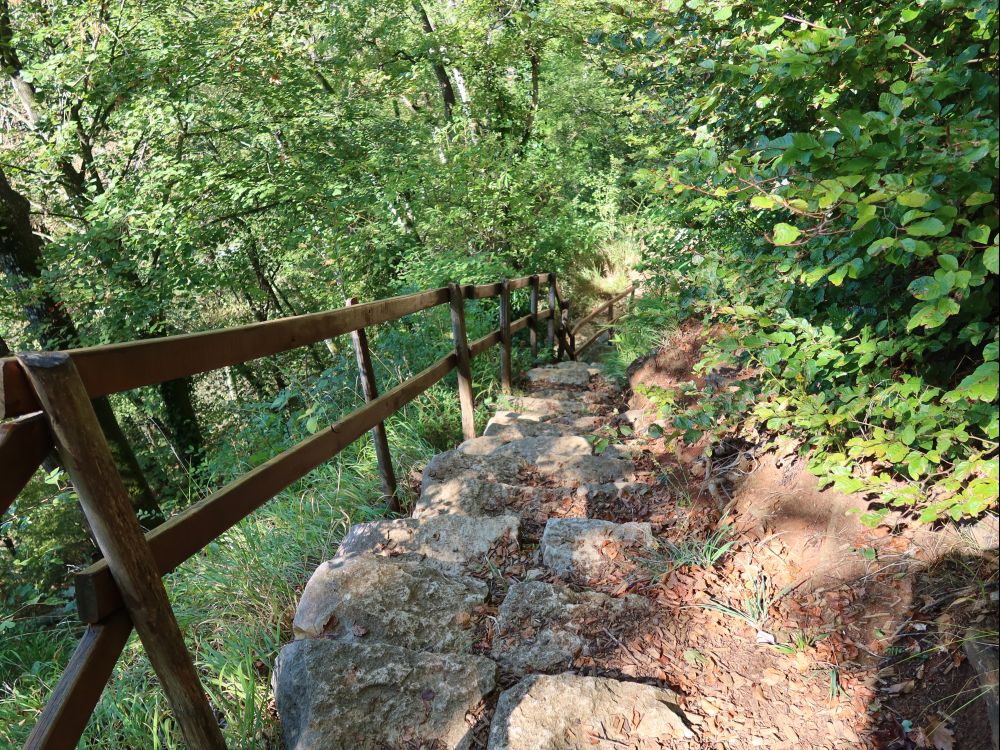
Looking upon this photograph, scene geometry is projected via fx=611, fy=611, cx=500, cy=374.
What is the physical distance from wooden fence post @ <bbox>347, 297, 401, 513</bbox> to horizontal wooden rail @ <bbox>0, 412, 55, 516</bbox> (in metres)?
1.90

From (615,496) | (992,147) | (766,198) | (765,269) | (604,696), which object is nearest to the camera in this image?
(992,147)

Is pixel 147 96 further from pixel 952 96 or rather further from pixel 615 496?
pixel 952 96

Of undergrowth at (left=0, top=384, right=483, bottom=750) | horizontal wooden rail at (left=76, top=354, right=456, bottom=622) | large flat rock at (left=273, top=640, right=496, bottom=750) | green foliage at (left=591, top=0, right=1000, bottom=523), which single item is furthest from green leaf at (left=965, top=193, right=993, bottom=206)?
undergrowth at (left=0, top=384, right=483, bottom=750)

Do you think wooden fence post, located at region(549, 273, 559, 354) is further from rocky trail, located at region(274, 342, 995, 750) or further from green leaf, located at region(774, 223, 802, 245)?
green leaf, located at region(774, 223, 802, 245)

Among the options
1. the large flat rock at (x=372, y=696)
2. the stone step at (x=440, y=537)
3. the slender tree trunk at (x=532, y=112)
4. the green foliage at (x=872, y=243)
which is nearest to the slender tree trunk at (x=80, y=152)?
the stone step at (x=440, y=537)

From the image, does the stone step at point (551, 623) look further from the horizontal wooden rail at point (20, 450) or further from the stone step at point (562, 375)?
the stone step at point (562, 375)

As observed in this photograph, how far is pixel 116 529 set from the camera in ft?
5.16

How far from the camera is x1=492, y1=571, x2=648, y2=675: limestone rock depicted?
93.4 inches

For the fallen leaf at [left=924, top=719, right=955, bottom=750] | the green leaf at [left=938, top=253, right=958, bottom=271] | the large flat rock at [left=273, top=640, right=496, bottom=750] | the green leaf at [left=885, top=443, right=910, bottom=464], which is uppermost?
the green leaf at [left=938, top=253, right=958, bottom=271]

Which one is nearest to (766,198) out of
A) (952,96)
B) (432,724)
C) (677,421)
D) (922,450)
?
(952,96)

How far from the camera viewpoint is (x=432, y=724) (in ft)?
6.62

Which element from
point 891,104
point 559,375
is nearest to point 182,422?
point 559,375

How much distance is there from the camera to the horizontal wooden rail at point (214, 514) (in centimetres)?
153

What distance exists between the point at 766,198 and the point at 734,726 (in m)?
1.71
